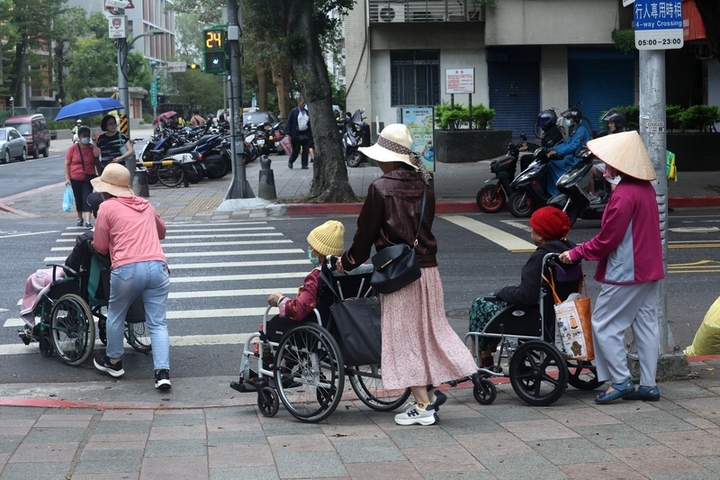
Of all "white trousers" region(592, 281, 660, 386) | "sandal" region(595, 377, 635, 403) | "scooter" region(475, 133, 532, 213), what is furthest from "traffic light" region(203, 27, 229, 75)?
"sandal" region(595, 377, 635, 403)

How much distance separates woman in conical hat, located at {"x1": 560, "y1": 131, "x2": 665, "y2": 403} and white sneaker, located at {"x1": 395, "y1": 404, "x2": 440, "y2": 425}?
1.14m

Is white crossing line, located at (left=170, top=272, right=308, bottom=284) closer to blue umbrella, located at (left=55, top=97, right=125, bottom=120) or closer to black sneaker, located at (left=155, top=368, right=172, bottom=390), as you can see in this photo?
black sneaker, located at (left=155, top=368, right=172, bottom=390)

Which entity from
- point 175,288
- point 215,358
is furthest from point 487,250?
point 215,358

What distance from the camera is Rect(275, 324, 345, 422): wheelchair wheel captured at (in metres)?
6.19

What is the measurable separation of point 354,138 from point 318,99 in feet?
28.8

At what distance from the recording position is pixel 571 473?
5078mm

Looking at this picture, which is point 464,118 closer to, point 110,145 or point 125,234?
point 110,145

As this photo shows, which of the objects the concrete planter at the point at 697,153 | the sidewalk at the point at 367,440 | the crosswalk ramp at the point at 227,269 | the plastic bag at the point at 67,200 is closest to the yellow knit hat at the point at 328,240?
the sidewalk at the point at 367,440

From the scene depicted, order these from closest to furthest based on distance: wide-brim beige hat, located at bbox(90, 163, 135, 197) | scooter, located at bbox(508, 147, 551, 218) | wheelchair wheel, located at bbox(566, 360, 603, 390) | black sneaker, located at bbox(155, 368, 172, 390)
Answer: wheelchair wheel, located at bbox(566, 360, 603, 390) → black sneaker, located at bbox(155, 368, 172, 390) → wide-brim beige hat, located at bbox(90, 163, 135, 197) → scooter, located at bbox(508, 147, 551, 218)

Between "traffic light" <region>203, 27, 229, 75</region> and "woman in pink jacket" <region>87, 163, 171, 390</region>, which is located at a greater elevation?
"traffic light" <region>203, 27, 229, 75</region>

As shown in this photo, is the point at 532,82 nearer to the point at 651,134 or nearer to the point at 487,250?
the point at 487,250

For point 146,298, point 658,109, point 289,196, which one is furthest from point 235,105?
point 658,109

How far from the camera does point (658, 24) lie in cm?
700

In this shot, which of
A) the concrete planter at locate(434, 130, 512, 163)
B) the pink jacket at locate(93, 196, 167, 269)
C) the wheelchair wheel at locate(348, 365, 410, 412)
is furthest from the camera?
the concrete planter at locate(434, 130, 512, 163)
